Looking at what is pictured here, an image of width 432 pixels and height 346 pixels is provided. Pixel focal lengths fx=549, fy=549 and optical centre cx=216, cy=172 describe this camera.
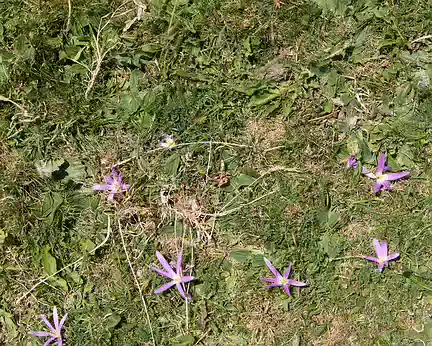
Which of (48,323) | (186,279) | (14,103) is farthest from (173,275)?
(14,103)

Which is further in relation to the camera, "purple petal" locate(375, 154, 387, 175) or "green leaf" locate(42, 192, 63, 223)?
"green leaf" locate(42, 192, 63, 223)

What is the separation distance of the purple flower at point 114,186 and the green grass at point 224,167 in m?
→ 0.06

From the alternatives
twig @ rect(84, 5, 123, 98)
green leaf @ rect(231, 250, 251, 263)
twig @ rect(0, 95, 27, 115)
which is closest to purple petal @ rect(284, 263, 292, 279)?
green leaf @ rect(231, 250, 251, 263)

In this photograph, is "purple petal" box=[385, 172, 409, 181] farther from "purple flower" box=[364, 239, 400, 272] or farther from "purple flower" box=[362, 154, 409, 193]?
"purple flower" box=[364, 239, 400, 272]

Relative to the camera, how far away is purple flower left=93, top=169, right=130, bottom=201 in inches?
132

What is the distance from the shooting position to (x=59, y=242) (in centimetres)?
339

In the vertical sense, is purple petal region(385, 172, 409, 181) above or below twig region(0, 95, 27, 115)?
below

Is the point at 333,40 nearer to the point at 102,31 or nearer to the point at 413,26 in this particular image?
the point at 413,26

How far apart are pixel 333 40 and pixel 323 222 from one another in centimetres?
111

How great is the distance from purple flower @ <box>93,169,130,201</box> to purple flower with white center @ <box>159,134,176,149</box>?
327 mm

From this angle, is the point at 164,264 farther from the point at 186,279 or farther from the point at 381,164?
the point at 381,164

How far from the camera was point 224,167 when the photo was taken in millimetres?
3363

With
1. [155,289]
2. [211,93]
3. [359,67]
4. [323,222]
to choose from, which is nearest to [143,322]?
[155,289]

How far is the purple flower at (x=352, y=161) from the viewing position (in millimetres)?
3320
